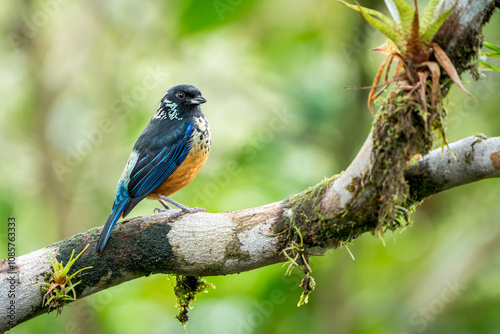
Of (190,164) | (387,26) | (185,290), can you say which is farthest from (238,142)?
(387,26)

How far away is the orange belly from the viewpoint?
4.16m

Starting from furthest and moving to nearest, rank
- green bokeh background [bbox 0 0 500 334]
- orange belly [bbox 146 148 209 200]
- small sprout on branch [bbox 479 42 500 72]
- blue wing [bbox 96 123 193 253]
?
green bokeh background [bbox 0 0 500 334], orange belly [bbox 146 148 209 200], blue wing [bbox 96 123 193 253], small sprout on branch [bbox 479 42 500 72]

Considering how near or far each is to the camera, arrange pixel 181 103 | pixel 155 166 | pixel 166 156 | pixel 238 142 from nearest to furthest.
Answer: pixel 155 166
pixel 166 156
pixel 181 103
pixel 238 142

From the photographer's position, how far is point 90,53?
23.1ft

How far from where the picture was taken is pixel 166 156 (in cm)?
408

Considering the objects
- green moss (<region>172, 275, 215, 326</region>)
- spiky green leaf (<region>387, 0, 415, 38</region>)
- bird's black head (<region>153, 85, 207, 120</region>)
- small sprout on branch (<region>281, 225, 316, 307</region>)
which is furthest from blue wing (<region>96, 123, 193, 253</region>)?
spiky green leaf (<region>387, 0, 415, 38</region>)

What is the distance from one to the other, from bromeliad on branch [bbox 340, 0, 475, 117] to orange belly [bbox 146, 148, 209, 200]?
2142 mm

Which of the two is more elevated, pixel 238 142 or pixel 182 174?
pixel 182 174

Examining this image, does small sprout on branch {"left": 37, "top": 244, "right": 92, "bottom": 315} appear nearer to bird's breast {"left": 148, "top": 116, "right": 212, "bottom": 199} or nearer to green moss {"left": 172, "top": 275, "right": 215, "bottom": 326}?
green moss {"left": 172, "top": 275, "right": 215, "bottom": 326}

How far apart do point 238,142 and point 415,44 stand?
14.7 ft

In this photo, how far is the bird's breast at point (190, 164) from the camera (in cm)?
416

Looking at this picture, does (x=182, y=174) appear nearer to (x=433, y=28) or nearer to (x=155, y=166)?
(x=155, y=166)

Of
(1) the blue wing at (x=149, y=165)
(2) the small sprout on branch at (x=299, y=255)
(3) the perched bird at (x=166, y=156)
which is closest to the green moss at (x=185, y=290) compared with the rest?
(3) the perched bird at (x=166, y=156)

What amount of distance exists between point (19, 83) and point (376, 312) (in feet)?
18.4
